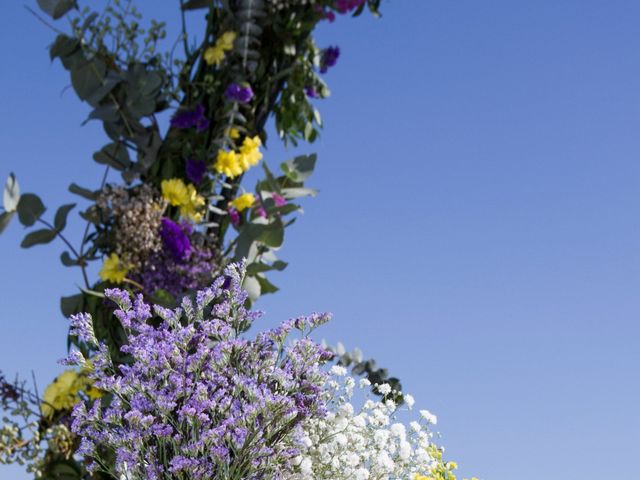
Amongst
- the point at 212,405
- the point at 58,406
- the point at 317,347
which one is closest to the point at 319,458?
the point at 317,347

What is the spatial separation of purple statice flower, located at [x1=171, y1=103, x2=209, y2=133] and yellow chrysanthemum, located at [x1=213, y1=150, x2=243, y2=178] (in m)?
0.14

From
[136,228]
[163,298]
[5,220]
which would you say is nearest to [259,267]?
[163,298]

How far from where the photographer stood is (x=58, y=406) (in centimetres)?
335

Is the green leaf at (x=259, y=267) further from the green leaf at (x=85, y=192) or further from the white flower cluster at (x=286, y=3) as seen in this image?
the white flower cluster at (x=286, y=3)

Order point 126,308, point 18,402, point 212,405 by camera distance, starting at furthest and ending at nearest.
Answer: point 18,402 → point 126,308 → point 212,405

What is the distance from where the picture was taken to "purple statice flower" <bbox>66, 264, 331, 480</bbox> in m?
1.80

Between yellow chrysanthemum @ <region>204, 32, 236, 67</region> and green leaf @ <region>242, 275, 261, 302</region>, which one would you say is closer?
green leaf @ <region>242, 275, 261, 302</region>

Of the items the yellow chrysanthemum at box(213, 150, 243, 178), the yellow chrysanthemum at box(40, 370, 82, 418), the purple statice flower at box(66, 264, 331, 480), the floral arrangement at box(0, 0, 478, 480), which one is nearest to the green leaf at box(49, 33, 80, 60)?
the floral arrangement at box(0, 0, 478, 480)

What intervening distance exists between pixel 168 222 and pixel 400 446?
1.26 metres

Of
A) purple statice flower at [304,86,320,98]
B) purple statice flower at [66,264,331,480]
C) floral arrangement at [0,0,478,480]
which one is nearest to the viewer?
purple statice flower at [66,264,331,480]

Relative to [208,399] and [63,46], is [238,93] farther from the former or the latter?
[208,399]

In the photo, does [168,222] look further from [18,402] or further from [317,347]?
[317,347]

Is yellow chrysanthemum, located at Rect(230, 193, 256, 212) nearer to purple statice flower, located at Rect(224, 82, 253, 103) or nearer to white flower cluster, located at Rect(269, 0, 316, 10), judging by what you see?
purple statice flower, located at Rect(224, 82, 253, 103)

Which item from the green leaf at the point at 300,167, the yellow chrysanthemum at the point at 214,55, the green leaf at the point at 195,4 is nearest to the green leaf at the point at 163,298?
the green leaf at the point at 300,167
